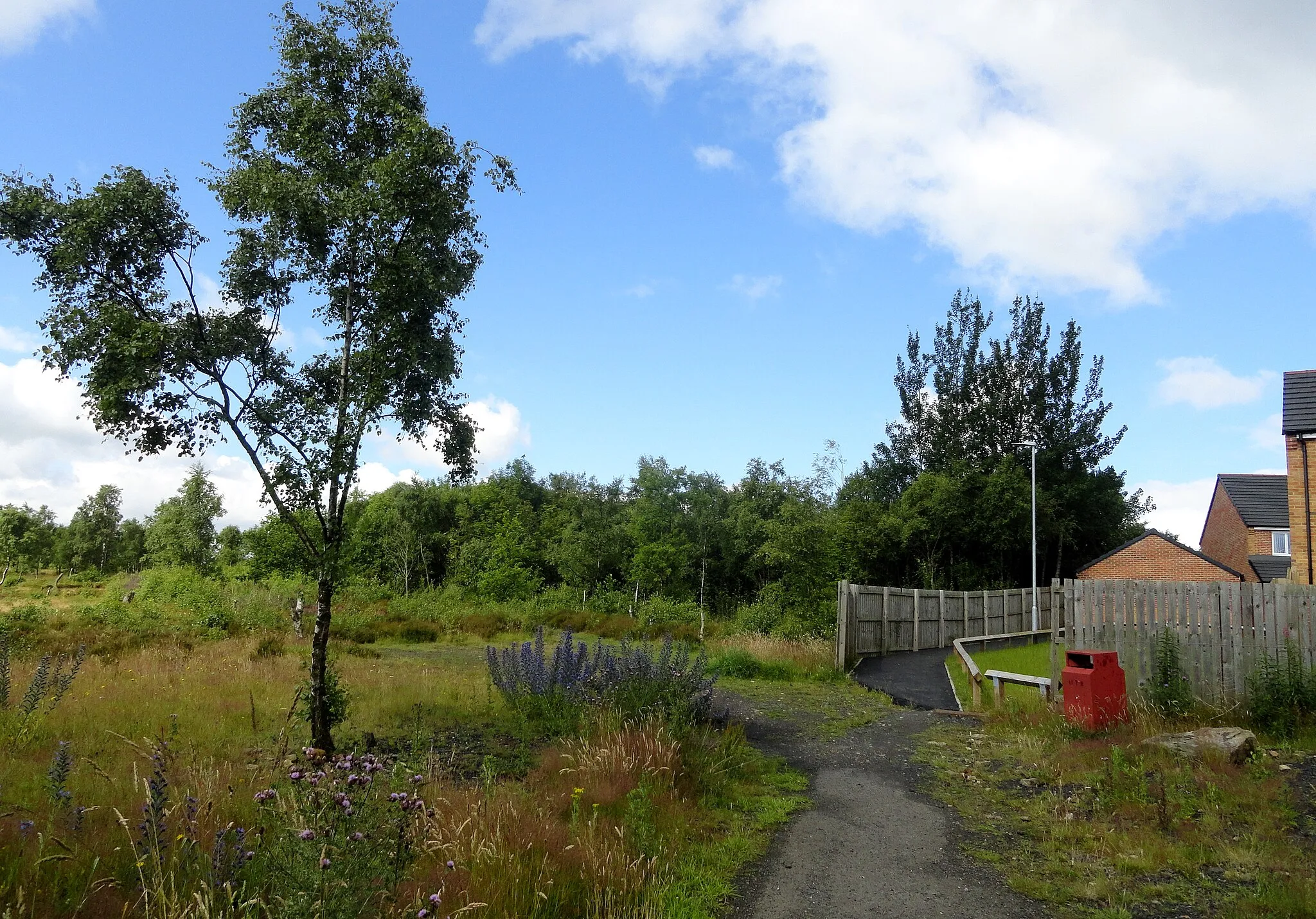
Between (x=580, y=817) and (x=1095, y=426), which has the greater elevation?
(x=1095, y=426)

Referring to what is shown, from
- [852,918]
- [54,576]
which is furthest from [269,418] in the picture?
A: [54,576]

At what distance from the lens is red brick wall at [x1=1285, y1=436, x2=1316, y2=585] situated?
65.8 ft

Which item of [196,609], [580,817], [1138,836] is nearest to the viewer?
[580,817]

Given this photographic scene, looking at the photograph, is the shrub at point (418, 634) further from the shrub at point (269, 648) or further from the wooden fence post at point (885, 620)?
the wooden fence post at point (885, 620)

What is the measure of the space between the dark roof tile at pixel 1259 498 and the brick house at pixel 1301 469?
2088cm

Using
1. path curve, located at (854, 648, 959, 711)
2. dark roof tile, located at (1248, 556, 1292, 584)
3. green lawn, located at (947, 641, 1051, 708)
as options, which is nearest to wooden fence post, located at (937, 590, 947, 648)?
green lawn, located at (947, 641, 1051, 708)

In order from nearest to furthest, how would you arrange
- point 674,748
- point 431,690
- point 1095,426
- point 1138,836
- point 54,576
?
point 1138,836
point 674,748
point 431,690
point 1095,426
point 54,576

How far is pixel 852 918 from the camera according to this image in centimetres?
514

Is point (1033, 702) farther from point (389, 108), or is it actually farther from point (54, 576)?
point (54, 576)

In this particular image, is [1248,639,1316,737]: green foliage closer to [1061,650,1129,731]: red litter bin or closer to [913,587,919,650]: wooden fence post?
[1061,650,1129,731]: red litter bin

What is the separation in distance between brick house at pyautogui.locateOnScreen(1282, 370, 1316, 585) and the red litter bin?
537 inches

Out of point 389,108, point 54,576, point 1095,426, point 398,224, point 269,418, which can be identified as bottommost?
point 54,576

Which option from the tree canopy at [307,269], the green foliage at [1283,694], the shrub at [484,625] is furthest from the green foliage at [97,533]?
the green foliage at [1283,694]

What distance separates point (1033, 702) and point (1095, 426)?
134ft
